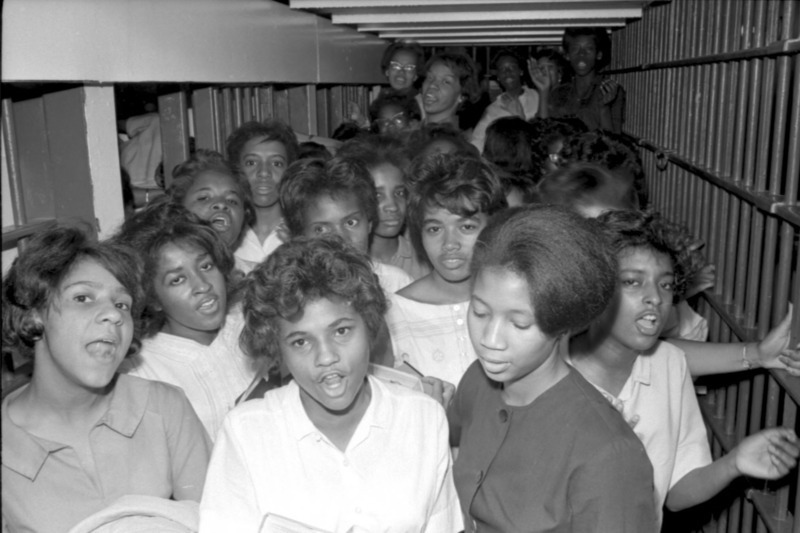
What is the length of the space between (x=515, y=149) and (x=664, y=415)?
212 centimetres

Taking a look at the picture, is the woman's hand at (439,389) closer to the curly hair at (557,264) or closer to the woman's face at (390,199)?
the curly hair at (557,264)

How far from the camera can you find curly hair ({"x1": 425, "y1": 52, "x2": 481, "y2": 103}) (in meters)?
5.36

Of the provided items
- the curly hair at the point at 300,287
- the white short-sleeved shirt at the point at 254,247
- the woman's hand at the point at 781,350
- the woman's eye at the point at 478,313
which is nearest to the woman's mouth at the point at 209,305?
the curly hair at the point at 300,287

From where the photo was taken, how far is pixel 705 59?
3.41m

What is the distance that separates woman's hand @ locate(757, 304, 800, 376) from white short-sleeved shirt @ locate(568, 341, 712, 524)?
0.89 ft

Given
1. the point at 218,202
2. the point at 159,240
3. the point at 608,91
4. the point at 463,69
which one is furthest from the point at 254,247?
the point at 608,91

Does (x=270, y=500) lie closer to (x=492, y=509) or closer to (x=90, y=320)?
(x=492, y=509)

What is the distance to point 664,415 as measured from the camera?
2.09 m

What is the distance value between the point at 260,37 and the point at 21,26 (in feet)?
8.39

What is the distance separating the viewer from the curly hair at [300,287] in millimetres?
1927

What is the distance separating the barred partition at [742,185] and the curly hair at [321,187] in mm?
1376

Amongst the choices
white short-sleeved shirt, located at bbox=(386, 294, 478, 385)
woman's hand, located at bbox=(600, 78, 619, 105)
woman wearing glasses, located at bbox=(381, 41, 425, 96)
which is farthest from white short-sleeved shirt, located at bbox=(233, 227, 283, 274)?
woman's hand, located at bbox=(600, 78, 619, 105)

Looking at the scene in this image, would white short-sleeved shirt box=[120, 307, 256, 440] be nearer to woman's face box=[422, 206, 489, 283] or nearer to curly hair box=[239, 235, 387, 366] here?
curly hair box=[239, 235, 387, 366]

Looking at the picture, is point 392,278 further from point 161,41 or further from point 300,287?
point 161,41
